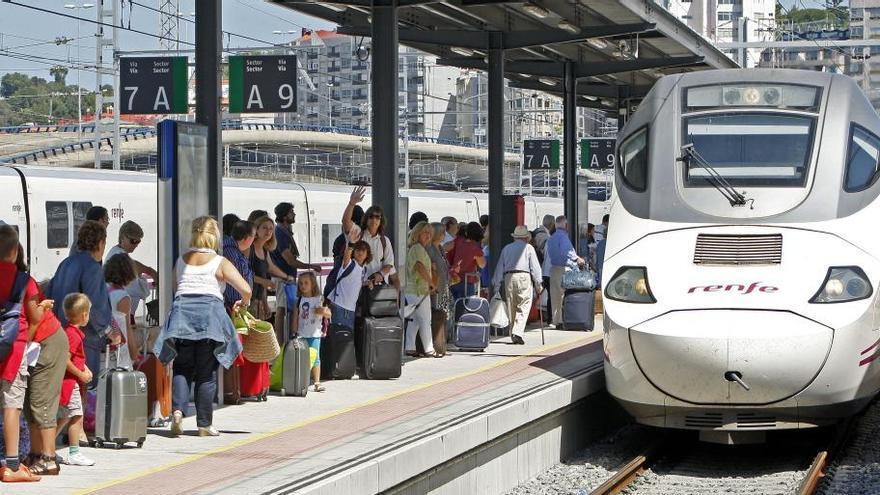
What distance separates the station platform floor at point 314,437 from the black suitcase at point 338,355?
0.58ft

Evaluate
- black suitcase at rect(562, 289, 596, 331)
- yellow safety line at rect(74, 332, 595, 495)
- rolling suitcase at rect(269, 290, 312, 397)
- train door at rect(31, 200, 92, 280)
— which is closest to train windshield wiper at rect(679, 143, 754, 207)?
yellow safety line at rect(74, 332, 595, 495)

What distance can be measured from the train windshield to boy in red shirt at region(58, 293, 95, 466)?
5.52 metres

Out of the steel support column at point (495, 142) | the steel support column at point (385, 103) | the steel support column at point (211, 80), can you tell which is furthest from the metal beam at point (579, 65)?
the steel support column at point (211, 80)

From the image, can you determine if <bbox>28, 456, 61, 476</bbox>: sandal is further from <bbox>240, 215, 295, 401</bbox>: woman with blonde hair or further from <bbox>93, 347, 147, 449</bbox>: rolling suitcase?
<bbox>240, 215, 295, 401</bbox>: woman with blonde hair

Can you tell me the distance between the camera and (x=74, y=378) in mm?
9977

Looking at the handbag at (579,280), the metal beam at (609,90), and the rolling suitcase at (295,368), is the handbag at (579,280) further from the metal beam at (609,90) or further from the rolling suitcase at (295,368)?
the metal beam at (609,90)

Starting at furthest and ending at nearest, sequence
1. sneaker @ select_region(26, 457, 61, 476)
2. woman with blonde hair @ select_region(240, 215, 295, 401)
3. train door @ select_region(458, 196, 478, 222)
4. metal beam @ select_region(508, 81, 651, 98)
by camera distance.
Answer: train door @ select_region(458, 196, 478, 222) < metal beam @ select_region(508, 81, 651, 98) < woman with blonde hair @ select_region(240, 215, 295, 401) < sneaker @ select_region(26, 457, 61, 476)

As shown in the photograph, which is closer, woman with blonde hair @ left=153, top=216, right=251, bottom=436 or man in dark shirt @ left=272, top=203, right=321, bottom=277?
woman with blonde hair @ left=153, top=216, right=251, bottom=436

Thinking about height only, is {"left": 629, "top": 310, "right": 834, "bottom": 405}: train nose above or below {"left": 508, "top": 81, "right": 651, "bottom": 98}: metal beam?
below

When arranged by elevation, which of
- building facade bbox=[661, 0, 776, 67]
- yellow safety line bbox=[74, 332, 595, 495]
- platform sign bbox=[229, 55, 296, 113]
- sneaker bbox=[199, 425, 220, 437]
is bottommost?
yellow safety line bbox=[74, 332, 595, 495]

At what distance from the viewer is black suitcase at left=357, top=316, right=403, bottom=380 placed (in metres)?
14.9

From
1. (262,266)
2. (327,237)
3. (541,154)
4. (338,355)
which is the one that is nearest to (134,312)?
(262,266)

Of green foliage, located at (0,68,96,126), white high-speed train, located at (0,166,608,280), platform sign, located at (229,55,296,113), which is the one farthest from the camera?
green foliage, located at (0,68,96,126)

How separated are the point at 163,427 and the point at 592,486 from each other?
3.47 meters
